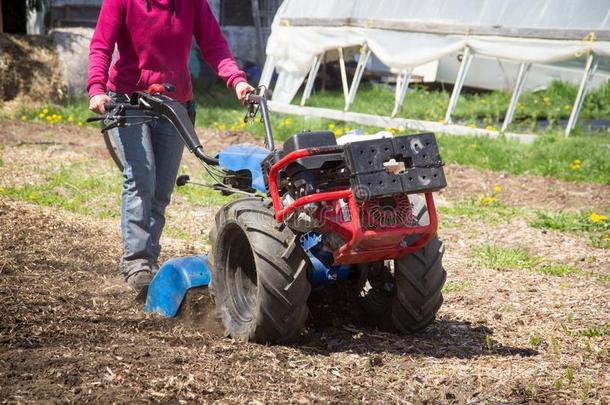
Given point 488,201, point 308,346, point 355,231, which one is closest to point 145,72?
point 308,346

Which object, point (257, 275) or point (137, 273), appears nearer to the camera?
point (257, 275)

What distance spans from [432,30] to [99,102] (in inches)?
314

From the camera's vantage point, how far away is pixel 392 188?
354 cm

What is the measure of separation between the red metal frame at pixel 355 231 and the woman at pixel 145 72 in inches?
47.4

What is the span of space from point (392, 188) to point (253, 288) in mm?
1061

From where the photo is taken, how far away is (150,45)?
4969 millimetres

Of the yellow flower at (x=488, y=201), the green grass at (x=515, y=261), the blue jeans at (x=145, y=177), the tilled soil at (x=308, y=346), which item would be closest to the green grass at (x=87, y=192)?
the tilled soil at (x=308, y=346)

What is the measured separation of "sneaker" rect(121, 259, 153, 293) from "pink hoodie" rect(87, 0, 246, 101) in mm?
958

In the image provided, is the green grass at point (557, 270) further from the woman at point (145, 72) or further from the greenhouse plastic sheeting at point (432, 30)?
the greenhouse plastic sheeting at point (432, 30)

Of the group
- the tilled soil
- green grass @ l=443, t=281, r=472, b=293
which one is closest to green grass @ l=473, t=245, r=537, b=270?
the tilled soil

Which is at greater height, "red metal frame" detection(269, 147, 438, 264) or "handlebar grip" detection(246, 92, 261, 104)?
"handlebar grip" detection(246, 92, 261, 104)

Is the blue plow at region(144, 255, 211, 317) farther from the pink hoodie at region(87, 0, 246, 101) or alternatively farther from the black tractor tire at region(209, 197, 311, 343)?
the pink hoodie at region(87, 0, 246, 101)

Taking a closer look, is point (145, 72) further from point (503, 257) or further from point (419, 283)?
point (503, 257)

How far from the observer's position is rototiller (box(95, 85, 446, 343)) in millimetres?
3611
